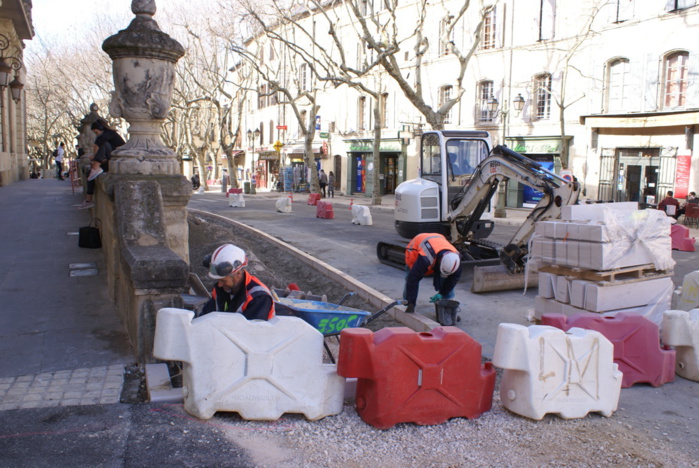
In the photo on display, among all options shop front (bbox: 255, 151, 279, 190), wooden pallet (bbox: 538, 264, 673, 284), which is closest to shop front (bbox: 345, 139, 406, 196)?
shop front (bbox: 255, 151, 279, 190)

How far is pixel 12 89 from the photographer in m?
19.5

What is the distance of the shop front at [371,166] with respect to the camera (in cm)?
3581

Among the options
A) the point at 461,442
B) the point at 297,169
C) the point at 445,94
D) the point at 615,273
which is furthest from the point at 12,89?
the point at 297,169

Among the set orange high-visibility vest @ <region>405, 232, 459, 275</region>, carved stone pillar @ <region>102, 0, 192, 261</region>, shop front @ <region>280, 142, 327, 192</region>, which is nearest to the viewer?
carved stone pillar @ <region>102, 0, 192, 261</region>

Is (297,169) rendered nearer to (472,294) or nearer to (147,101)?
(472,294)

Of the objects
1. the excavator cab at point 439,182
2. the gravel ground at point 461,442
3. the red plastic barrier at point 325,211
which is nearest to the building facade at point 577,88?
the excavator cab at point 439,182

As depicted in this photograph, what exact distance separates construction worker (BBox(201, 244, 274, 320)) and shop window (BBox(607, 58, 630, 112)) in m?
22.8

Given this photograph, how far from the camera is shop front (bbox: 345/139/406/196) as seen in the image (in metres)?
35.8

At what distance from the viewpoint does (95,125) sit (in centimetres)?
951

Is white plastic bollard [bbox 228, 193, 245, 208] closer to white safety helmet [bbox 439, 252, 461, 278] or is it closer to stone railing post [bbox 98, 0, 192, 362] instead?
stone railing post [bbox 98, 0, 192, 362]

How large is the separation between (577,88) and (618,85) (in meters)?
1.95

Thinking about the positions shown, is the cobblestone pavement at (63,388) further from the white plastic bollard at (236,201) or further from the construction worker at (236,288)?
the white plastic bollard at (236,201)

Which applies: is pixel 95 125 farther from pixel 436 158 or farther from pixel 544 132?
pixel 544 132

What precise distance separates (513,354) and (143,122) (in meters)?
4.67
